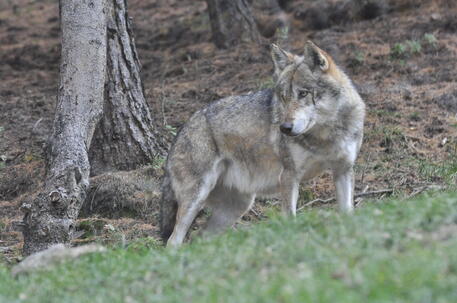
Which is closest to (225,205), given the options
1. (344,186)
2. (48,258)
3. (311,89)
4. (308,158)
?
(308,158)

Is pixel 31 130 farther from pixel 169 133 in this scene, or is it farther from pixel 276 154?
Result: pixel 276 154

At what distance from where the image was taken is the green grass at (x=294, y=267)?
4695 millimetres

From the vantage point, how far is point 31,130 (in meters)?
14.3

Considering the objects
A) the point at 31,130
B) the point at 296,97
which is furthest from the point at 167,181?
the point at 31,130

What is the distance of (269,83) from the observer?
1355 cm

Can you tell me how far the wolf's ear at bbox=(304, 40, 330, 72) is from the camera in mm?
8328

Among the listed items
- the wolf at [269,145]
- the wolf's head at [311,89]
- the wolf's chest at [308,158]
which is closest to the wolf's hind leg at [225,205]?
the wolf at [269,145]

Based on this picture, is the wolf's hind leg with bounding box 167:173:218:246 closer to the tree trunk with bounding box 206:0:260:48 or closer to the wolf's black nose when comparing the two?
the wolf's black nose

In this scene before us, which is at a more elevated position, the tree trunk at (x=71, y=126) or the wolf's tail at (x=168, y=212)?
the tree trunk at (x=71, y=126)

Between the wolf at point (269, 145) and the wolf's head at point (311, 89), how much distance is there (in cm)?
1

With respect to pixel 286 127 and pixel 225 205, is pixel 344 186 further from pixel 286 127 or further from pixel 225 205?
pixel 225 205

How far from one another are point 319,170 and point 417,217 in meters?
2.87

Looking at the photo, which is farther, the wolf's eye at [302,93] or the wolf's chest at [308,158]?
the wolf's chest at [308,158]

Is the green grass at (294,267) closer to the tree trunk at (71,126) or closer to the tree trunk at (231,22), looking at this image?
the tree trunk at (71,126)
